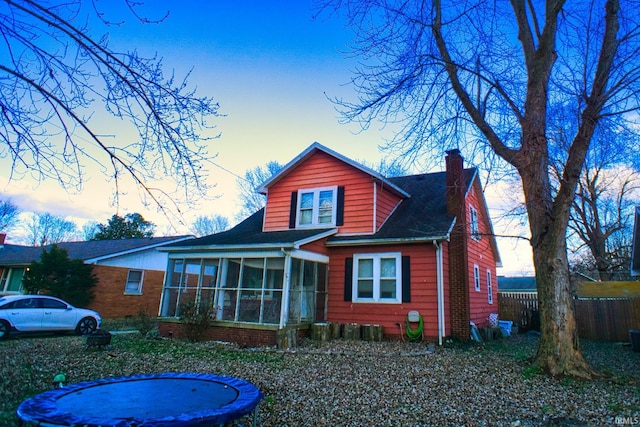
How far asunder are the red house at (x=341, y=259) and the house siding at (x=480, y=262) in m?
0.12

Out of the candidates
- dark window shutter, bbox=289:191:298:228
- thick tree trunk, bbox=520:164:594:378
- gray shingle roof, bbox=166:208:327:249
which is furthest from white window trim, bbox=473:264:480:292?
dark window shutter, bbox=289:191:298:228

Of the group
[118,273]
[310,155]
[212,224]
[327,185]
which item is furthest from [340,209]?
[212,224]

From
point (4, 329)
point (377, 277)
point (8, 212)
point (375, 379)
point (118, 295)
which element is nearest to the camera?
point (375, 379)

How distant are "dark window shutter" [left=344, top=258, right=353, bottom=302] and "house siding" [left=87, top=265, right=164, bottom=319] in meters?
11.5

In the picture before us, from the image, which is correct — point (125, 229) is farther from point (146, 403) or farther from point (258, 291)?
point (146, 403)

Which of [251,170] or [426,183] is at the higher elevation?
[251,170]

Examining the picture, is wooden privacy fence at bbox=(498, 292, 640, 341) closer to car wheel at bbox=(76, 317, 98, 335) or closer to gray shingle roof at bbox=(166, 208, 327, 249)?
gray shingle roof at bbox=(166, 208, 327, 249)

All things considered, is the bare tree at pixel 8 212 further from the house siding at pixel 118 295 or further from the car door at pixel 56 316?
the house siding at pixel 118 295

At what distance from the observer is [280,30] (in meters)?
7.03

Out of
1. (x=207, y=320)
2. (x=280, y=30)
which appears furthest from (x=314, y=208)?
(x=280, y=30)

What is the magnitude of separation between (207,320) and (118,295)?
11.3m

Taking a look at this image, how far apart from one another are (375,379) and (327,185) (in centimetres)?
815

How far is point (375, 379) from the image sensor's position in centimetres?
657

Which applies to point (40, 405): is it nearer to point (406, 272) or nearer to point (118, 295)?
point (406, 272)
